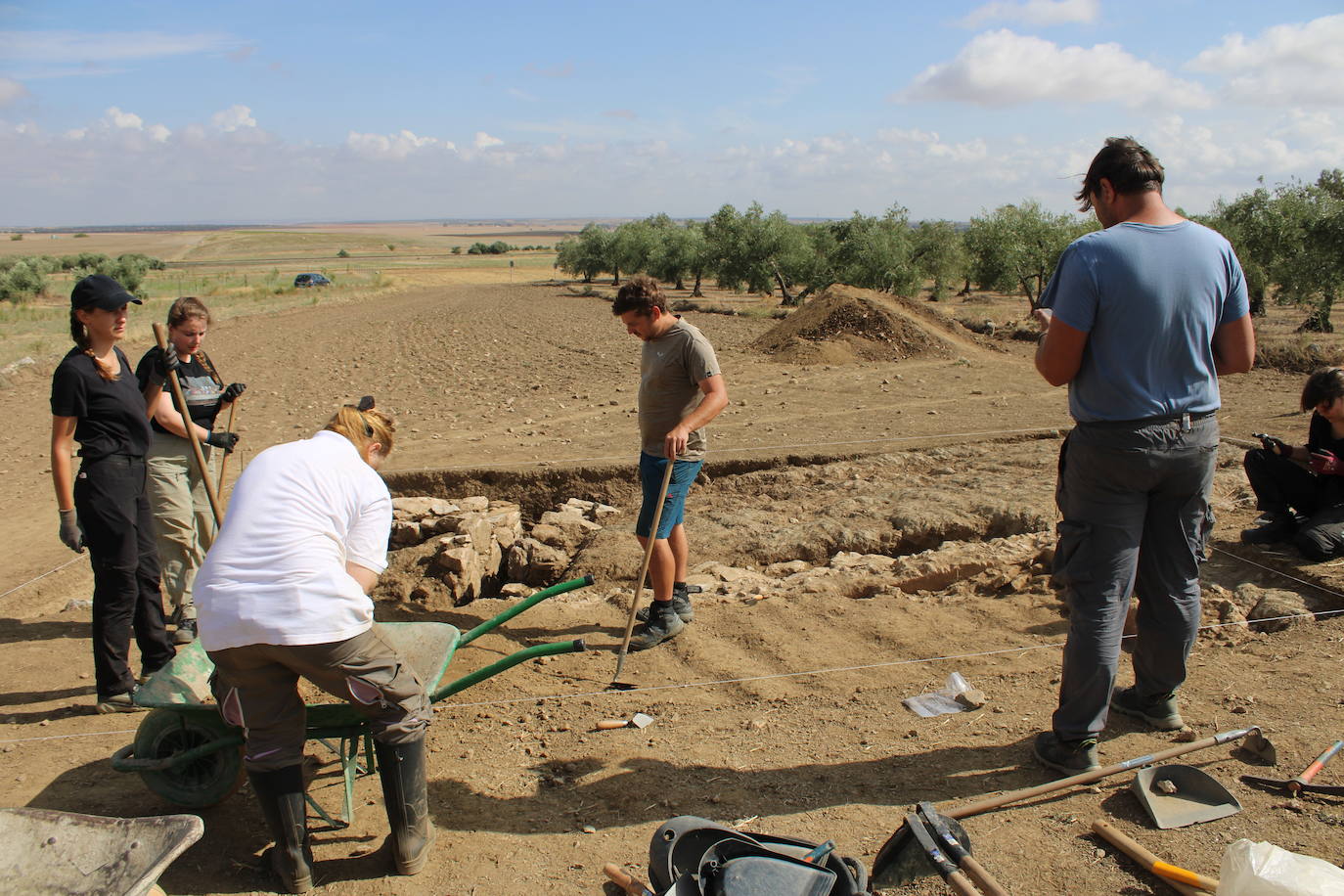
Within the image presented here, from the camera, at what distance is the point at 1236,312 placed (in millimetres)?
3182

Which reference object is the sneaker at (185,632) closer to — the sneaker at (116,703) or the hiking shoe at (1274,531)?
the sneaker at (116,703)

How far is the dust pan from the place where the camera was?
3.03 m

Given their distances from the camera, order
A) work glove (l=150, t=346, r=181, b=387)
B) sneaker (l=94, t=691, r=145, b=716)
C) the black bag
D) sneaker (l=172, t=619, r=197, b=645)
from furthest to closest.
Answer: sneaker (l=172, t=619, r=197, b=645), work glove (l=150, t=346, r=181, b=387), sneaker (l=94, t=691, r=145, b=716), the black bag

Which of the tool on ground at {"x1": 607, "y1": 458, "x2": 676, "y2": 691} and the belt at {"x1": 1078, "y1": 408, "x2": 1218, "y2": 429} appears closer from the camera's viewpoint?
the belt at {"x1": 1078, "y1": 408, "x2": 1218, "y2": 429}

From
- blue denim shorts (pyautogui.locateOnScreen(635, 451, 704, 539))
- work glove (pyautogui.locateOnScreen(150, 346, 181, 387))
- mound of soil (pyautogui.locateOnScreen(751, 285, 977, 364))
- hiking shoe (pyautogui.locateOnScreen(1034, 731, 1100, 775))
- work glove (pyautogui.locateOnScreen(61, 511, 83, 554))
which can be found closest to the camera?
hiking shoe (pyautogui.locateOnScreen(1034, 731, 1100, 775))

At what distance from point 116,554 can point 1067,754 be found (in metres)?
4.21

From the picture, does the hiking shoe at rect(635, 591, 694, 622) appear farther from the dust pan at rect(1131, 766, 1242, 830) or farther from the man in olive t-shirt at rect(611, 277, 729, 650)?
the dust pan at rect(1131, 766, 1242, 830)

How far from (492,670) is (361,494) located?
40.9 inches

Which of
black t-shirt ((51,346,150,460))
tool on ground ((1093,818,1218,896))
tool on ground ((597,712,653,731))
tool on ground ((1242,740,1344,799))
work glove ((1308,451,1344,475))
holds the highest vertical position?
black t-shirt ((51,346,150,460))

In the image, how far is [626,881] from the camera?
282cm

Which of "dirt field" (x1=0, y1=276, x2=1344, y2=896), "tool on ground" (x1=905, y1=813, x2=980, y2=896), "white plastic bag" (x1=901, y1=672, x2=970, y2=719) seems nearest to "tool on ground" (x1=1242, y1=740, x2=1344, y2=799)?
"dirt field" (x1=0, y1=276, x2=1344, y2=896)

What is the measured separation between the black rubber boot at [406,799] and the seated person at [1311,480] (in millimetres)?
4997

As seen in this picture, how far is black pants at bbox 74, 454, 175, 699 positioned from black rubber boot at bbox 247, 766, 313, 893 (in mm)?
1767

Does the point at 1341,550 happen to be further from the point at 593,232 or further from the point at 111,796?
the point at 593,232
